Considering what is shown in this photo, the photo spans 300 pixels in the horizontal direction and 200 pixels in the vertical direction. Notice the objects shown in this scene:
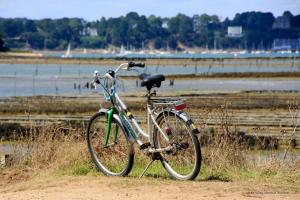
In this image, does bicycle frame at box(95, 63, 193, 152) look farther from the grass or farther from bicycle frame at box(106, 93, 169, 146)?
the grass

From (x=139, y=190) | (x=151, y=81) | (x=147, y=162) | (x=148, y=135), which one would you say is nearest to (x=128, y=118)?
(x=148, y=135)

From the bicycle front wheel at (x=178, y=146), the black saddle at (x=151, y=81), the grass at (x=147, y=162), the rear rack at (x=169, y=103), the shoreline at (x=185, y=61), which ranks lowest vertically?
the shoreline at (x=185, y=61)

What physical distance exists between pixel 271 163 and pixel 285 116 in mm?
22391

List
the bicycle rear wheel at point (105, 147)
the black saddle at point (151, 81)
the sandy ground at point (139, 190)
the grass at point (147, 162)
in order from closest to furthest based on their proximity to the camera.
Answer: the sandy ground at point (139, 190) → the black saddle at point (151, 81) → the grass at point (147, 162) → the bicycle rear wheel at point (105, 147)

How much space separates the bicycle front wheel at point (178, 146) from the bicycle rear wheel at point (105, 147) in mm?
714

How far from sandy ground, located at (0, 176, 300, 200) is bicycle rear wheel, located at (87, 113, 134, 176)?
0.79m

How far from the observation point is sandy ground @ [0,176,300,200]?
7.68m

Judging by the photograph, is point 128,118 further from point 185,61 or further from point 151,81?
point 185,61

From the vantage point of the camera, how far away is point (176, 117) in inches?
331

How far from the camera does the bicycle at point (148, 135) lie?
8.46 metres

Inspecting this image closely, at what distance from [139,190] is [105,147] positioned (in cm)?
181

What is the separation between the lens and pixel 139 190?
798 centimetres

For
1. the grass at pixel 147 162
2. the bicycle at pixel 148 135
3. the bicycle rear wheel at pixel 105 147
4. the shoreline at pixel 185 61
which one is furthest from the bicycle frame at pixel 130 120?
the shoreline at pixel 185 61

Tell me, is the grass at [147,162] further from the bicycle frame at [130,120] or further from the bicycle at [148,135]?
the bicycle frame at [130,120]
